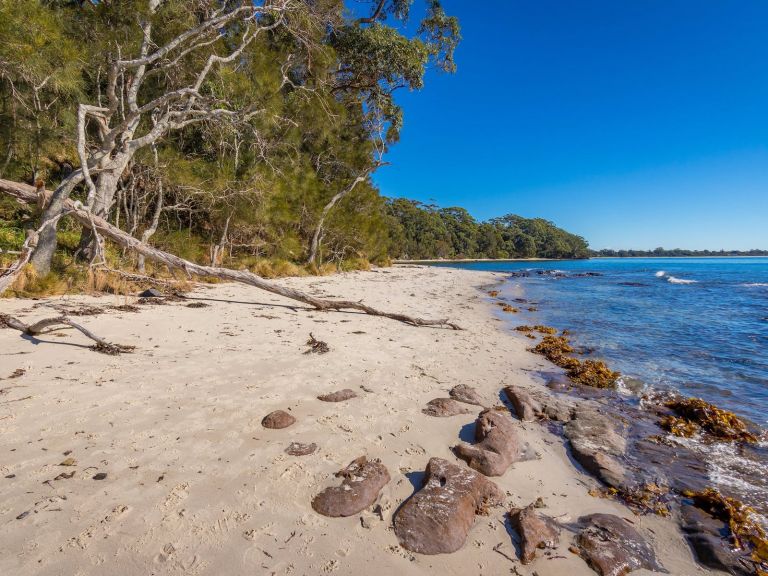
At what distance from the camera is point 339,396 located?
341 cm

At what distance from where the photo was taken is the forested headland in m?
6.99

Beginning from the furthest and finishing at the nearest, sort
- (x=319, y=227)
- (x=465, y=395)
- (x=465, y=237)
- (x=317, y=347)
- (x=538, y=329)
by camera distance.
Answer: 1. (x=465, y=237)
2. (x=319, y=227)
3. (x=538, y=329)
4. (x=317, y=347)
5. (x=465, y=395)

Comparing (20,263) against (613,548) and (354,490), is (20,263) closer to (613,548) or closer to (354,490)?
(354,490)

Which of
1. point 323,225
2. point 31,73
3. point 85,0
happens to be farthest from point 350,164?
point 31,73

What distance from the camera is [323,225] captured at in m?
19.7

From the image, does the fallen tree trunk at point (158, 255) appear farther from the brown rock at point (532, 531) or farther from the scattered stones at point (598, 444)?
the brown rock at point (532, 531)

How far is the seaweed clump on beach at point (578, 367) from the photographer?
4.71m

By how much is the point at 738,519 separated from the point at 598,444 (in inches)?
36.2

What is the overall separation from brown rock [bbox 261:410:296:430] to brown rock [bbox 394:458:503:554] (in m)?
1.19

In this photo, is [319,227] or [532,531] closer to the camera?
[532,531]

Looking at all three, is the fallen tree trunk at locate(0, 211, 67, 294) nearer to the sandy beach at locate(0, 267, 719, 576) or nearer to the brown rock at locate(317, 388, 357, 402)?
the sandy beach at locate(0, 267, 719, 576)

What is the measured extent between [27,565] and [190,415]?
54.4 inches

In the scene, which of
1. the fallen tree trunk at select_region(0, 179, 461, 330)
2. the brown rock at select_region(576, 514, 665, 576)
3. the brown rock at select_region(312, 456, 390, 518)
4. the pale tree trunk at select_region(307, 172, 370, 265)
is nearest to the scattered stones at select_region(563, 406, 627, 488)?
the brown rock at select_region(576, 514, 665, 576)

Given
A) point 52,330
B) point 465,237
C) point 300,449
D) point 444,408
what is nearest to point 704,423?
point 444,408
